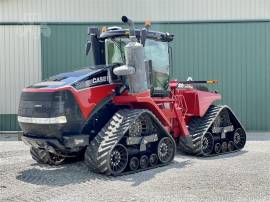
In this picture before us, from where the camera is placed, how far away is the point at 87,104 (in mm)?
8258

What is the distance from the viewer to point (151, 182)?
7543 millimetres

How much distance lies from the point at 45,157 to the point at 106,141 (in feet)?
5.62

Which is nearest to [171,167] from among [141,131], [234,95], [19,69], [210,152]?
[141,131]

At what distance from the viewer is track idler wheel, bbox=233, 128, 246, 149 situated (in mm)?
11094

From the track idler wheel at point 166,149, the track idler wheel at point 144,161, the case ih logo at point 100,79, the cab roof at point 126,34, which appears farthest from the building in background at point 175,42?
the track idler wheel at point 144,161

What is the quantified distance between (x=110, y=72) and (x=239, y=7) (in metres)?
7.61

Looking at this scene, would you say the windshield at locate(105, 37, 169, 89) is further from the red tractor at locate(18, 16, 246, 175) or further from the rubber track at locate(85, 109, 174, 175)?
the rubber track at locate(85, 109, 174, 175)

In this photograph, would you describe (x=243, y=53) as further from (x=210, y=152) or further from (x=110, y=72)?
(x=110, y=72)

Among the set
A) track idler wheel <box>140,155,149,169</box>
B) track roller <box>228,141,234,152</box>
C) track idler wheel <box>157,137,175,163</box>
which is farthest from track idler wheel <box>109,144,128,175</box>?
track roller <box>228,141,234,152</box>

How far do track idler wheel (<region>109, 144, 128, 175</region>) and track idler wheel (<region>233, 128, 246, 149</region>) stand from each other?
3.83 m

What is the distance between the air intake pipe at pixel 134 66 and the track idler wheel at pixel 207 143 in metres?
2.33

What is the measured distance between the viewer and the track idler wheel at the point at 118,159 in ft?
26.1

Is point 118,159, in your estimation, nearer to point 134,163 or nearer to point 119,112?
point 134,163

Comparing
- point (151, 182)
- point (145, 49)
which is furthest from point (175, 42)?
point (151, 182)
